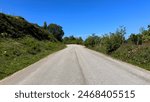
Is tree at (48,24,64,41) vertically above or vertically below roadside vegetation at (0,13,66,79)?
above

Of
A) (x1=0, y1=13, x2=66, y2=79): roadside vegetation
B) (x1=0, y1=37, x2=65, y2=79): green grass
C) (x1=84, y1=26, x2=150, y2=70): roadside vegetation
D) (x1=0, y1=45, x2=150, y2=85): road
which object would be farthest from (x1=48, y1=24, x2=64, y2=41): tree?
(x1=0, y1=45, x2=150, y2=85): road

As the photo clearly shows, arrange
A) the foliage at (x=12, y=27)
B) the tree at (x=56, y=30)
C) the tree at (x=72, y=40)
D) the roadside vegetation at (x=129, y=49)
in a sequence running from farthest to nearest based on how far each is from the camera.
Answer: the tree at (x=72, y=40), the tree at (x=56, y=30), the foliage at (x=12, y=27), the roadside vegetation at (x=129, y=49)

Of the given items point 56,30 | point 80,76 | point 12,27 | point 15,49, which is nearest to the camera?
point 80,76

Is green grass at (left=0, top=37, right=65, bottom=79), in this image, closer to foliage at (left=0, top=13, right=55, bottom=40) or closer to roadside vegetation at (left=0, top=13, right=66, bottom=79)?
roadside vegetation at (left=0, top=13, right=66, bottom=79)

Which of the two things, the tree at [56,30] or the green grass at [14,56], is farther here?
the tree at [56,30]

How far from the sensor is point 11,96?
8.47 m

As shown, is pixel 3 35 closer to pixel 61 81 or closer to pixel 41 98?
pixel 61 81

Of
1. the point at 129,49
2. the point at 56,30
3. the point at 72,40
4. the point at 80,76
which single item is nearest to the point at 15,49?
the point at 129,49

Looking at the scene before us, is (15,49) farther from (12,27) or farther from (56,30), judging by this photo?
(56,30)

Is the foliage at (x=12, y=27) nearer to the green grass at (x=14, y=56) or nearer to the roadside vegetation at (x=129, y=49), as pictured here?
the green grass at (x=14, y=56)

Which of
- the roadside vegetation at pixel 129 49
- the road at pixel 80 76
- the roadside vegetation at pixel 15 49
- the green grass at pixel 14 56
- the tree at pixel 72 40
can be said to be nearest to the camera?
the road at pixel 80 76

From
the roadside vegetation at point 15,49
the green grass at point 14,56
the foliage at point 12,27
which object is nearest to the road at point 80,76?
the green grass at point 14,56

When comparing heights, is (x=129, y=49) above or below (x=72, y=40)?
below

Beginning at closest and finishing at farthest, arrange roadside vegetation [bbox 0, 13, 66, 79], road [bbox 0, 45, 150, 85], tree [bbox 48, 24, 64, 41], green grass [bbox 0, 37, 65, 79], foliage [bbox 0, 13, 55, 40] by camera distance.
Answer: road [bbox 0, 45, 150, 85]
green grass [bbox 0, 37, 65, 79]
roadside vegetation [bbox 0, 13, 66, 79]
foliage [bbox 0, 13, 55, 40]
tree [bbox 48, 24, 64, 41]
